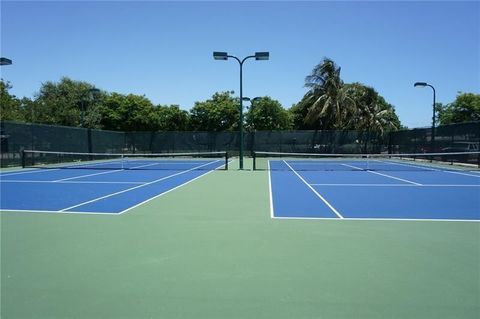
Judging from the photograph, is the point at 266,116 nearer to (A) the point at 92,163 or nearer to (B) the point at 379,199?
(A) the point at 92,163

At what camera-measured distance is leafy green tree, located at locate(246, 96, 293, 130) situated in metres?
50.7

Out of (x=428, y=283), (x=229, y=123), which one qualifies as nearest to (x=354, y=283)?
(x=428, y=283)

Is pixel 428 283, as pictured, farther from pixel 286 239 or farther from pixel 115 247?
pixel 115 247

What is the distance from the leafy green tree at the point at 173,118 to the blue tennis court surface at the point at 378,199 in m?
38.9

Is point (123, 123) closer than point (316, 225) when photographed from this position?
No

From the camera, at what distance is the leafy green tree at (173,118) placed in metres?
53.5

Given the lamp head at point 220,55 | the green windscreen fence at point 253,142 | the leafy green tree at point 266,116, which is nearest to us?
the lamp head at point 220,55

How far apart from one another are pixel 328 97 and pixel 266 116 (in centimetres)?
1006

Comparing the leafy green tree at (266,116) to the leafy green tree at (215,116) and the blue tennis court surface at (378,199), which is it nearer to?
the leafy green tree at (215,116)

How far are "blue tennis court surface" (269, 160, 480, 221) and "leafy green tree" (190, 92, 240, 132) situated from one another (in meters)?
35.3

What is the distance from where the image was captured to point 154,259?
5602 mm

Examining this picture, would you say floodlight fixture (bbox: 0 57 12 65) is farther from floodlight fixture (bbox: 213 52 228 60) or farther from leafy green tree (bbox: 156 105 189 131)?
leafy green tree (bbox: 156 105 189 131)

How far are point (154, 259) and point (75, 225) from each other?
282 centimetres

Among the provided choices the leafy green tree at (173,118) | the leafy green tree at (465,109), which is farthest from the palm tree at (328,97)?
the leafy green tree at (465,109)
